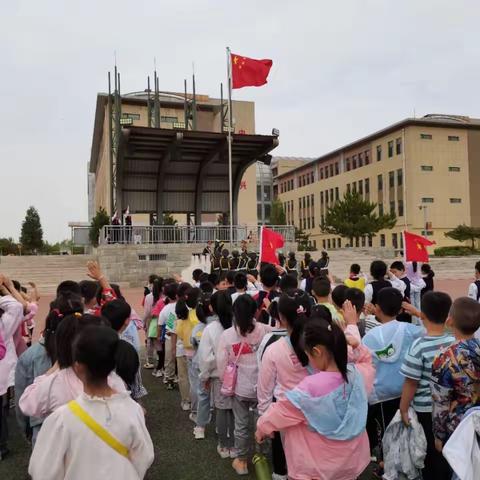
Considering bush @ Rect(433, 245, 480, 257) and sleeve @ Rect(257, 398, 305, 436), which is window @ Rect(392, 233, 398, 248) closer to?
bush @ Rect(433, 245, 480, 257)

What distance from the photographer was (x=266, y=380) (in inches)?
137

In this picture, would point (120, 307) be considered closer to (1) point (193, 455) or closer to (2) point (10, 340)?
(2) point (10, 340)

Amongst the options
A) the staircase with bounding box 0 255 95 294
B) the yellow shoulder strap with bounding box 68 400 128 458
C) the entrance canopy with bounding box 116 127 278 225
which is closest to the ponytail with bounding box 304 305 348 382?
the yellow shoulder strap with bounding box 68 400 128 458

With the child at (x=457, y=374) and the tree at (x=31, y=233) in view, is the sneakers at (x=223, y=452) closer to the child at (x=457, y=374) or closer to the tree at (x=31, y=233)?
the child at (x=457, y=374)

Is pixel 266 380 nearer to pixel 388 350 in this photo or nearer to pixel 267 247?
pixel 388 350

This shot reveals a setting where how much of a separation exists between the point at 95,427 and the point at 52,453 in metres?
0.21

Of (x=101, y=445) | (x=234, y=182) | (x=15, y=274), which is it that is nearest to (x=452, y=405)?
(x=101, y=445)

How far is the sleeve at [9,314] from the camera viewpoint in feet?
14.8

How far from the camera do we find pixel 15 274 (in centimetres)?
2348

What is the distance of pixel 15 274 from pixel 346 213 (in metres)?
30.8

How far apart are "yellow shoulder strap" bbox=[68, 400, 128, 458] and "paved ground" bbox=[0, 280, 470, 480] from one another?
2.19 metres

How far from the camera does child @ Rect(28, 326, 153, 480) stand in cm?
221

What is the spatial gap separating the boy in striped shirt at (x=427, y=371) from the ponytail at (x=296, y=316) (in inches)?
28.0

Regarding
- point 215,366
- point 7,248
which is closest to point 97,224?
point 7,248
